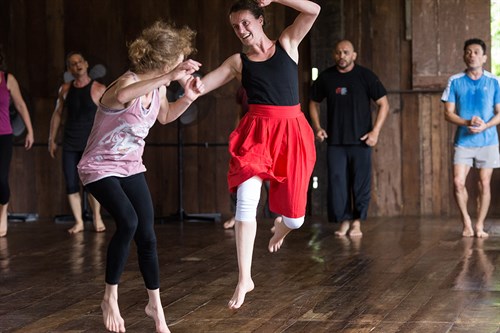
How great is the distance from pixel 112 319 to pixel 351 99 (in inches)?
162

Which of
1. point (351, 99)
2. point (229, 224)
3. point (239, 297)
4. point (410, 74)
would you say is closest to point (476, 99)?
point (351, 99)

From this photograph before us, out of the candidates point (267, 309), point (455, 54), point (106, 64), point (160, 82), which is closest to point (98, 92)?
point (106, 64)

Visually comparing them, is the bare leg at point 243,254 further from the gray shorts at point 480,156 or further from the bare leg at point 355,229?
the gray shorts at point 480,156

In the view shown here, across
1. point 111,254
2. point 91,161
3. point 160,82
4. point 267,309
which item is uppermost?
point 160,82

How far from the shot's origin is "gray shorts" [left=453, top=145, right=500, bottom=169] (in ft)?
25.7

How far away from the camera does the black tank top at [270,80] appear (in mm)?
4922

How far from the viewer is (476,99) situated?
7.82 metres

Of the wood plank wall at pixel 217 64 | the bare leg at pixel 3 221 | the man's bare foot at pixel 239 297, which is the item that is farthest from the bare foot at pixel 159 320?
the wood plank wall at pixel 217 64

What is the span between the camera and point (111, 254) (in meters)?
4.41

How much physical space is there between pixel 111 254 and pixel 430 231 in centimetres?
443

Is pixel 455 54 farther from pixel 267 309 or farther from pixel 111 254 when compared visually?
pixel 111 254

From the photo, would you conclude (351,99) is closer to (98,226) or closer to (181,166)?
(181,166)

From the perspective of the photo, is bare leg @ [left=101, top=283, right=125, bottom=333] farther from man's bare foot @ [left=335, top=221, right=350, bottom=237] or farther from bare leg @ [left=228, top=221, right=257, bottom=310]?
man's bare foot @ [left=335, top=221, right=350, bottom=237]

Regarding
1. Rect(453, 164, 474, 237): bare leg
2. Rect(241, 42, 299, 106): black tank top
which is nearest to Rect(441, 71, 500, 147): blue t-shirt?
Rect(453, 164, 474, 237): bare leg
